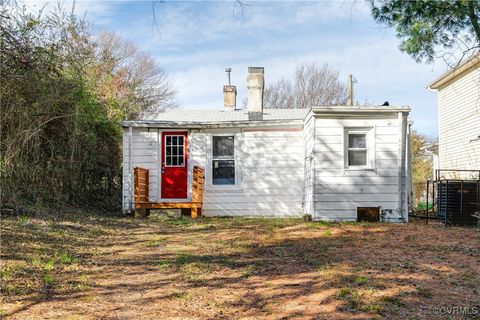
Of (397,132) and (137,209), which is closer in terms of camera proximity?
(397,132)

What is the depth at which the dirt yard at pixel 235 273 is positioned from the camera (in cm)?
416

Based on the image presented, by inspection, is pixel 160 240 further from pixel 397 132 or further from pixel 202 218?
pixel 397 132

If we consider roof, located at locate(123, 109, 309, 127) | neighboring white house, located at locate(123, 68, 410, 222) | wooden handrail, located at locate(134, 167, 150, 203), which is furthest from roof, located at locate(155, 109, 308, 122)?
wooden handrail, located at locate(134, 167, 150, 203)

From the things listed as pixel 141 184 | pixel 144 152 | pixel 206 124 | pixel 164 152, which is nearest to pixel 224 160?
pixel 206 124

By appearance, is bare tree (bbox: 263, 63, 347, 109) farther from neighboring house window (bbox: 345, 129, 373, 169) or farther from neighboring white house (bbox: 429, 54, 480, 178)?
neighboring house window (bbox: 345, 129, 373, 169)

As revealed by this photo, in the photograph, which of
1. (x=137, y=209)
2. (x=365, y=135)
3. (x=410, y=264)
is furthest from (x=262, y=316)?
(x=137, y=209)

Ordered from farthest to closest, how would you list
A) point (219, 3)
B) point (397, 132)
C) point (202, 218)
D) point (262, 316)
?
point (202, 218)
point (397, 132)
point (219, 3)
point (262, 316)

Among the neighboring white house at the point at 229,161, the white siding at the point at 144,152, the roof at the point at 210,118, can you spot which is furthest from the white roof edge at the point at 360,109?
Answer: the white siding at the point at 144,152

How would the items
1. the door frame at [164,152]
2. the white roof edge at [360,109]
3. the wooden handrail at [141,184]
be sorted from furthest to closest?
1. the door frame at [164,152]
2. the wooden handrail at [141,184]
3. the white roof edge at [360,109]

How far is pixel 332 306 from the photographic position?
422 centimetres

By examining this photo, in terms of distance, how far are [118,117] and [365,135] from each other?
8992 millimetres

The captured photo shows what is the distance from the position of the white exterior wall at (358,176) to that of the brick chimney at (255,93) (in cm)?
321

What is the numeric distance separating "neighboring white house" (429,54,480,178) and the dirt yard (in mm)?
9321

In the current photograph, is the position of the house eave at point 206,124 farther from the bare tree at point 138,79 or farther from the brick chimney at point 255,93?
the bare tree at point 138,79
